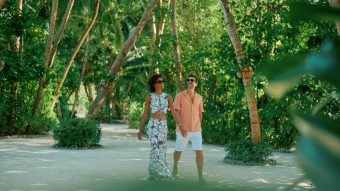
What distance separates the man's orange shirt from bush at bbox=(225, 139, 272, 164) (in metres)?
2.87

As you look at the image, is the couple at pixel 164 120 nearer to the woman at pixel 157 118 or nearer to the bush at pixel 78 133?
the woman at pixel 157 118

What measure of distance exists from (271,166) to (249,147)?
65cm

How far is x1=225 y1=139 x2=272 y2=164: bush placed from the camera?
1211 cm

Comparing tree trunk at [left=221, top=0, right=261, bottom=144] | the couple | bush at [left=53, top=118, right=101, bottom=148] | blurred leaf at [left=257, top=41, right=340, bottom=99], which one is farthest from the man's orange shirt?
blurred leaf at [left=257, top=41, right=340, bottom=99]


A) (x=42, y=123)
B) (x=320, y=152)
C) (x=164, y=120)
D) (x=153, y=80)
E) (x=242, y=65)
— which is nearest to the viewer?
(x=320, y=152)

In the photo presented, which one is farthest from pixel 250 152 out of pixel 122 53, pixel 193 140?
pixel 122 53

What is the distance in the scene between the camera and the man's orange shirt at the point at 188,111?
31.1 feet

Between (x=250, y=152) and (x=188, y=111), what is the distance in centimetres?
317

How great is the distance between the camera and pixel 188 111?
31.5ft

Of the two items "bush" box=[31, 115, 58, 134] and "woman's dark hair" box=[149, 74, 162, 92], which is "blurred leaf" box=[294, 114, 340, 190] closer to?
"woman's dark hair" box=[149, 74, 162, 92]

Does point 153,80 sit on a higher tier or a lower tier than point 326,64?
higher

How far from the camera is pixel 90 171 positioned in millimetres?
10453

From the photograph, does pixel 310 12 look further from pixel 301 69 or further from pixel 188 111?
pixel 188 111

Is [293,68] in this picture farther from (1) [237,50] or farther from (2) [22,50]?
(2) [22,50]
